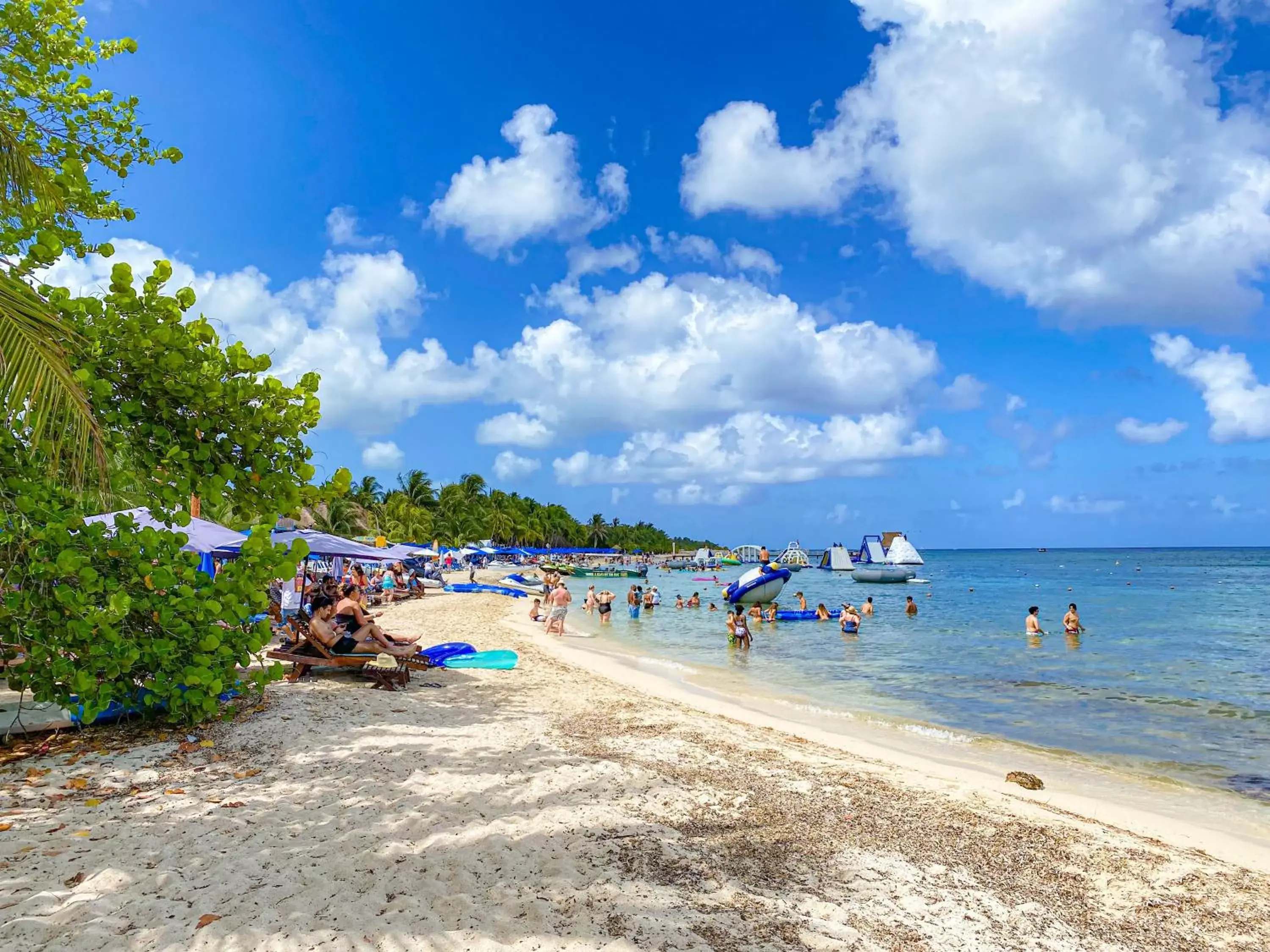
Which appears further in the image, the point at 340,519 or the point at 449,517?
the point at 449,517

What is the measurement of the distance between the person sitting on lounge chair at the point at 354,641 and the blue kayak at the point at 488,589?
26.2 m

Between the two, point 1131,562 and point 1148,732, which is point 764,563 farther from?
point 1131,562

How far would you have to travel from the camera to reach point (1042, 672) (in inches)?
655

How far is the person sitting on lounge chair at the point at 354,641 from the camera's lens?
9.60 metres

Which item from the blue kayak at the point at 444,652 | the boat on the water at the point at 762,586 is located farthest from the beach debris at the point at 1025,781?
the boat on the water at the point at 762,586

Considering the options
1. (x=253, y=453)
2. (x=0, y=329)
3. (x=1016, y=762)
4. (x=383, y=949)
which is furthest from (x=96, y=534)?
(x=1016, y=762)

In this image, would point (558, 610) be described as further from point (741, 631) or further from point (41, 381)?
point (41, 381)

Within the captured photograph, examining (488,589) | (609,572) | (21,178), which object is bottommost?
(609,572)

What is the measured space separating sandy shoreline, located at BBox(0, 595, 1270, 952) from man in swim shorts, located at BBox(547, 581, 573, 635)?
13.8 m

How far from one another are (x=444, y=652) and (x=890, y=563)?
53.8 metres

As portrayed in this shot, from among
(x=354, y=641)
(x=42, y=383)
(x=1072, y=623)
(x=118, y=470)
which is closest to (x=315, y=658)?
(x=354, y=641)

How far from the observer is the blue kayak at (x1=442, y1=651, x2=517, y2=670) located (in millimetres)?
11672

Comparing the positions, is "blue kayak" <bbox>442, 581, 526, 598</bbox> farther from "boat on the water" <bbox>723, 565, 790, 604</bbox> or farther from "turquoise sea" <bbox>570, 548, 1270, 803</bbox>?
"boat on the water" <bbox>723, 565, 790, 604</bbox>

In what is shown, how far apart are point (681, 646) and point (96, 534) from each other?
661 inches
